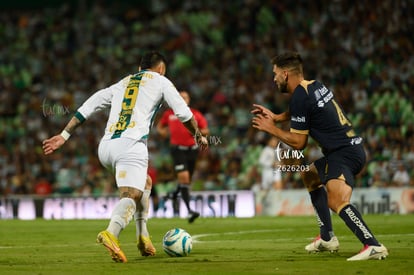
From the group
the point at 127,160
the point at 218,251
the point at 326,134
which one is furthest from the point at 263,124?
the point at 218,251

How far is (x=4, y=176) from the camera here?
1045 inches

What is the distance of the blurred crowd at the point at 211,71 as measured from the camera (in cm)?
2247

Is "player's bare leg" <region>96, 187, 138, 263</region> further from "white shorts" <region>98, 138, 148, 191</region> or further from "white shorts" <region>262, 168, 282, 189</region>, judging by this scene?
"white shorts" <region>262, 168, 282, 189</region>

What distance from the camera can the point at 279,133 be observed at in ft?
28.6

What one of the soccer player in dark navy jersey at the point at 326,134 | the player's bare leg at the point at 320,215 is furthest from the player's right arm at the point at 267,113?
the player's bare leg at the point at 320,215

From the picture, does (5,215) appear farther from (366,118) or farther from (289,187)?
(366,118)

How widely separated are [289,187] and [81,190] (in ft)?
21.2

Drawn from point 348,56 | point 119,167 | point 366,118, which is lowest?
point 119,167

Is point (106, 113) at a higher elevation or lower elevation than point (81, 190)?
higher

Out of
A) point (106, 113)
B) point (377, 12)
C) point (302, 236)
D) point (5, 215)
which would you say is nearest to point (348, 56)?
point (377, 12)

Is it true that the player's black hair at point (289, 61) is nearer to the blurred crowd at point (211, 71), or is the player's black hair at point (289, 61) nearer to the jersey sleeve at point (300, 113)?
the jersey sleeve at point (300, 113)

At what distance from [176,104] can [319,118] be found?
4.85ft

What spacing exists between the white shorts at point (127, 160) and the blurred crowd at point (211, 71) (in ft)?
33.9

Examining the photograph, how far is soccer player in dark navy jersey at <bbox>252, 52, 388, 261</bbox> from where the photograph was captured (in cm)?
860
